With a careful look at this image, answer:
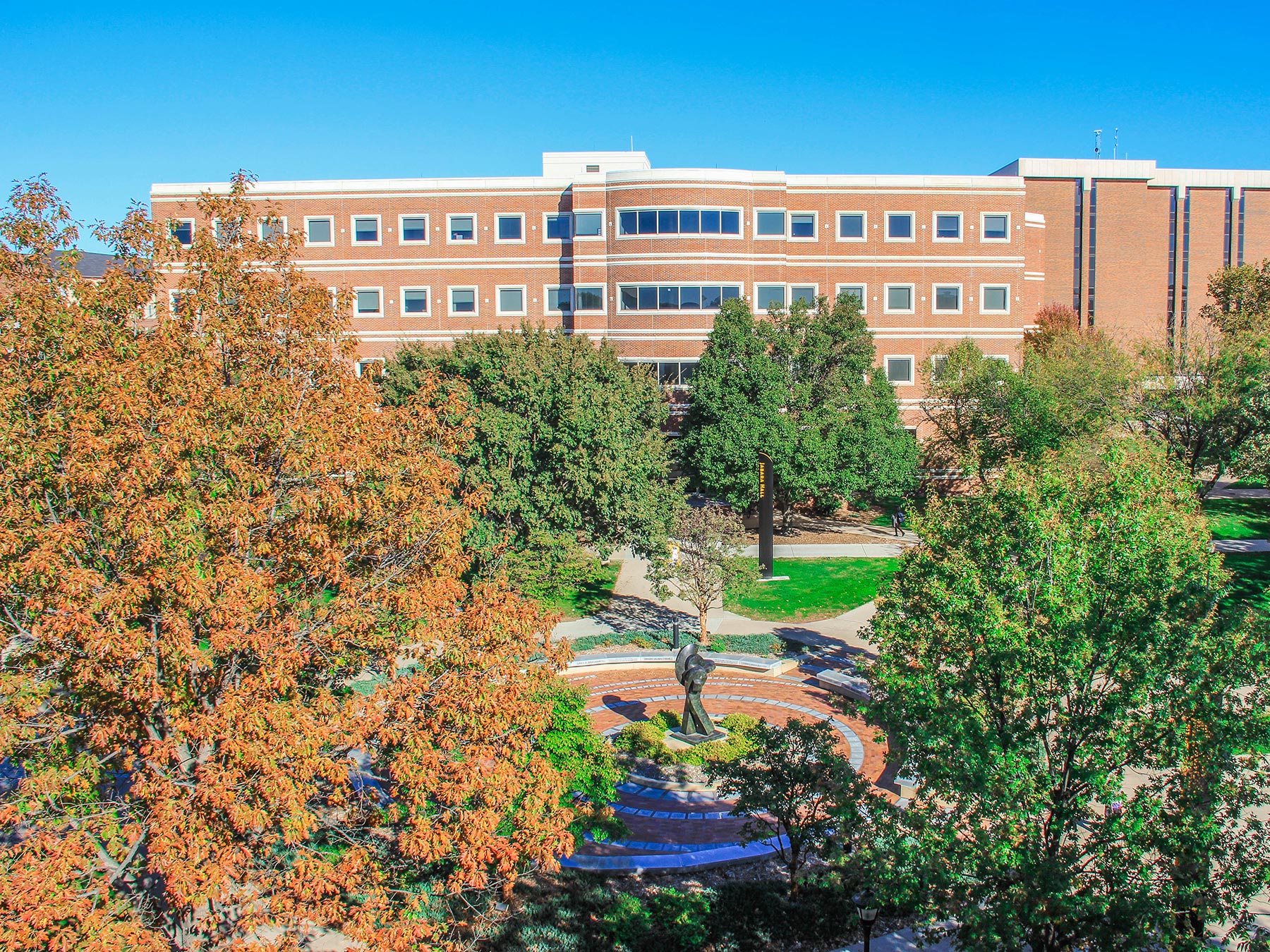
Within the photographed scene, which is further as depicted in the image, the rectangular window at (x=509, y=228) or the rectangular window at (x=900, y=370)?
the rectangular window at (x=900, y=370)

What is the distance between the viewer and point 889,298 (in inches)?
1855

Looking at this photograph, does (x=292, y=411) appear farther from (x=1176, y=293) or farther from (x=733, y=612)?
(x=1176, y=293)

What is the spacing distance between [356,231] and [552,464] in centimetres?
2642

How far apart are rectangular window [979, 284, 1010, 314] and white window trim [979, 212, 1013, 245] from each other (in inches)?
92.0

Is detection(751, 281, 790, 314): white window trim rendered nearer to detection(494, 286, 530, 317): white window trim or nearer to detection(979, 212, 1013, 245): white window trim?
detection(979, 212, 1013, 245): white window trim

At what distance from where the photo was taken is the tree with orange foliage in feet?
25.7

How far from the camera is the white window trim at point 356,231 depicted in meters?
46.8

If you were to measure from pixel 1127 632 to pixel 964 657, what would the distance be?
1806mm

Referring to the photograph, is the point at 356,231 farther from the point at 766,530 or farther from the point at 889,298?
Result: the point at 889,298

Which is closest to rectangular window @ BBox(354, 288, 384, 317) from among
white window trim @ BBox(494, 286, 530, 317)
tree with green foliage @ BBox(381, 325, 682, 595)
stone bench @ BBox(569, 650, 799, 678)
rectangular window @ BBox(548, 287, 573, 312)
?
white window trim @ BBox(494, 286, 530, 317)

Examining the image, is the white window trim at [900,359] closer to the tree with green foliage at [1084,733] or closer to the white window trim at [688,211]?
the white window trim at [688,211]

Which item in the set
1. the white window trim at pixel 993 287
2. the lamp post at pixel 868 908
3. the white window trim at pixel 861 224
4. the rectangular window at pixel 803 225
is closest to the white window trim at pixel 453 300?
the rectangular window at pixel 803 225

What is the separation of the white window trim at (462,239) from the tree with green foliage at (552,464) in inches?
747

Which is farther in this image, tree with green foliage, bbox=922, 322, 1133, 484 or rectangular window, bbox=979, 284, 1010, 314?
rectangular window, bbox=979, 284, 1010, 314
